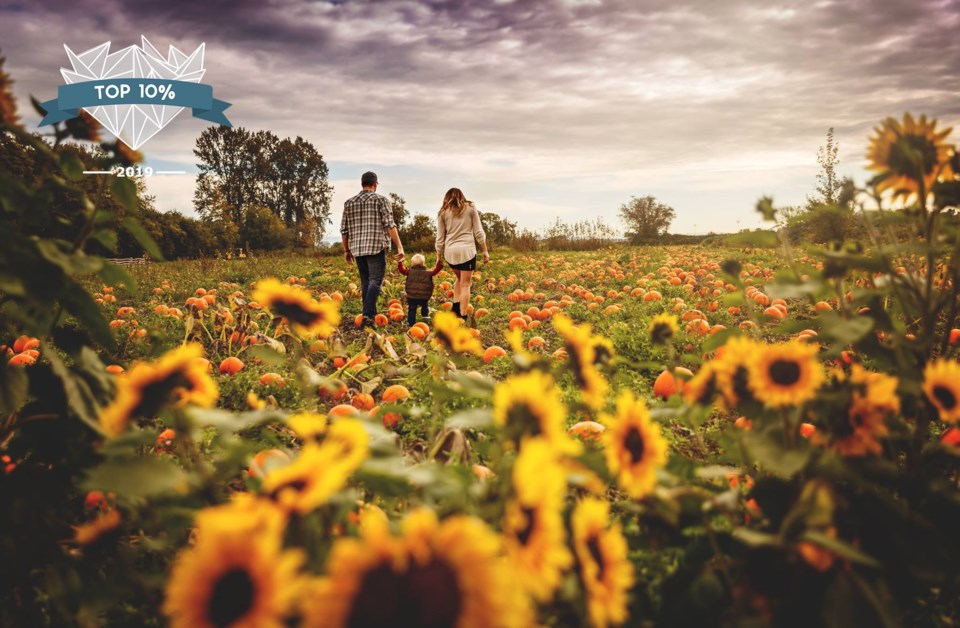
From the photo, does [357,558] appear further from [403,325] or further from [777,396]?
[403,325]

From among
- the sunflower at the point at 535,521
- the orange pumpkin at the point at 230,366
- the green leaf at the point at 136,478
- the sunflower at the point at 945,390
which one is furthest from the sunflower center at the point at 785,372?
the orange pumpkin at the point at 230,366

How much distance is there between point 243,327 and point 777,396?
13.9 feet

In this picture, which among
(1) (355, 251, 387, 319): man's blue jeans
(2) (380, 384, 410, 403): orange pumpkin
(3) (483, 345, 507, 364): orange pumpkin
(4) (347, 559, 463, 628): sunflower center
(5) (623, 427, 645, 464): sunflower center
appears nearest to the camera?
(4) (347, 559, 463, 628): sunflower center

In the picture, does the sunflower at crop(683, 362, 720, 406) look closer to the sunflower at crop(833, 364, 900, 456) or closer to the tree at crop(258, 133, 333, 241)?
the sunflower at crop(833, 364, 900, 456)

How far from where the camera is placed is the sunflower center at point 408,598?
0.54 meters

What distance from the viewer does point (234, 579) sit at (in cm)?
57

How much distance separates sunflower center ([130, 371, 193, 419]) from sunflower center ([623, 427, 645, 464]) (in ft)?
2.81

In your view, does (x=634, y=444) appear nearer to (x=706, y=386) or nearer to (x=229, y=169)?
(x=706, y=386)

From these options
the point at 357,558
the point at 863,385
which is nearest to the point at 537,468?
the point at 357,558

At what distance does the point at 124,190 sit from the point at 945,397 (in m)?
2.11

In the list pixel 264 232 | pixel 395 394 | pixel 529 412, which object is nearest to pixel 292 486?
pixel 529 412

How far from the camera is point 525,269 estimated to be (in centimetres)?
1089

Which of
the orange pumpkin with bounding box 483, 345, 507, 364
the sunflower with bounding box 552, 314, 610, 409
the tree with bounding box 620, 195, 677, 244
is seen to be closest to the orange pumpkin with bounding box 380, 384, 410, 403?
the orange pumpkin with bounding box 483, 345, 507, 364

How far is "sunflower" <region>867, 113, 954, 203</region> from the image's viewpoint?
1.32 metres
